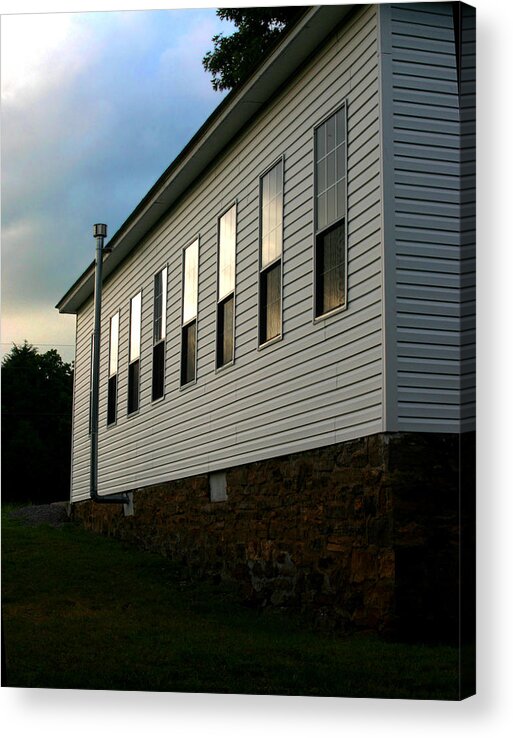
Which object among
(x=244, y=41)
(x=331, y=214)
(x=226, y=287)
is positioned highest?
(x=244, y=41)

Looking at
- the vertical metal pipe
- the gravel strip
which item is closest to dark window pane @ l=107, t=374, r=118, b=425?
the vertical metal pipe

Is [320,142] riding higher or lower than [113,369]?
higher

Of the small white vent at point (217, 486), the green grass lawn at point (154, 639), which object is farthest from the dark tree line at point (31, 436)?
the small white vent at point (217, 486)

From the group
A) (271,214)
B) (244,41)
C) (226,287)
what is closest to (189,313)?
(226,287)

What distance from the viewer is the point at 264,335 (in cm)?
911

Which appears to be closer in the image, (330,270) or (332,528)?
(332,528)

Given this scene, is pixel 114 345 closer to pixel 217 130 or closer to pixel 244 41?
pixel 217 130

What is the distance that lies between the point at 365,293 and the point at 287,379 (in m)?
1.37

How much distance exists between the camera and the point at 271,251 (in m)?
9.11

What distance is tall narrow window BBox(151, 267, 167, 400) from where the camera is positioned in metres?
9.71

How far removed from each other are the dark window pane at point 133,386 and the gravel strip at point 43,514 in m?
1.67

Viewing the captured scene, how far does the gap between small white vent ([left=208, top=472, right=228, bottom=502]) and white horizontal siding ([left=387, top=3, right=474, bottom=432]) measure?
2.89 metres

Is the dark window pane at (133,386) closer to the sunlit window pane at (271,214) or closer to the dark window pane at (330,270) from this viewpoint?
the sunlit window pane at (271,214)

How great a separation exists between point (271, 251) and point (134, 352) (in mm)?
1490
